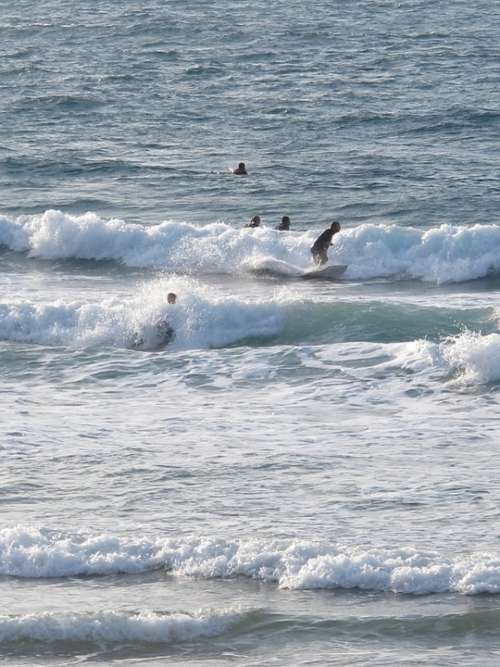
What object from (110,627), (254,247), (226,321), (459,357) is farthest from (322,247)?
(110,627)

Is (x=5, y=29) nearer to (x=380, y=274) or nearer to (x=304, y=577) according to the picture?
(x=380, y=274)

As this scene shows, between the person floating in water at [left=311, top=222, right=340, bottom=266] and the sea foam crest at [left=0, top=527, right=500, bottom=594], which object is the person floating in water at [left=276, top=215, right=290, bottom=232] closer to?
the person floating in water at [left=311, top=222, right=340, bottom=266]

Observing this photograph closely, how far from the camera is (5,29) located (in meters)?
48.6

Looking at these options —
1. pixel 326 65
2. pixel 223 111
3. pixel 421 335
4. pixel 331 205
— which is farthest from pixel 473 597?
pixel 326 65

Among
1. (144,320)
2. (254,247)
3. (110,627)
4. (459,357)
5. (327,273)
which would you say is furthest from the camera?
(254,247)

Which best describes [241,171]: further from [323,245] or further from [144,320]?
[144,320]

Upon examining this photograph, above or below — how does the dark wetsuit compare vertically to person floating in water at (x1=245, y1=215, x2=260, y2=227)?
below

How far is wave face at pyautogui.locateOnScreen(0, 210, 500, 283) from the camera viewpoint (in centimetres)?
2595

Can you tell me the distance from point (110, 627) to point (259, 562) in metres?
1.59

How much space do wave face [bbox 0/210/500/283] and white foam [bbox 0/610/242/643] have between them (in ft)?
47.3

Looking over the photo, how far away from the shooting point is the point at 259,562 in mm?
12742

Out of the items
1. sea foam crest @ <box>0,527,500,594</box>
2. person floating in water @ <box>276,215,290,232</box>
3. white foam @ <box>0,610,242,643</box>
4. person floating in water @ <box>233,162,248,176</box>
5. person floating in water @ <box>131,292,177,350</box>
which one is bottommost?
white foam @ <box>0,610,242,643</box>

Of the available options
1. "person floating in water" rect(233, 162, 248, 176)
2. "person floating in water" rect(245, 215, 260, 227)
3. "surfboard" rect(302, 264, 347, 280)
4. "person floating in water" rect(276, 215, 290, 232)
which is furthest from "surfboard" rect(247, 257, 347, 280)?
"person floating in water" rect(233, 162, 248, 176)

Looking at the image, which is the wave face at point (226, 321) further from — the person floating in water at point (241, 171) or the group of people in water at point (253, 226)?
the person floating in water at point (241, 171)
